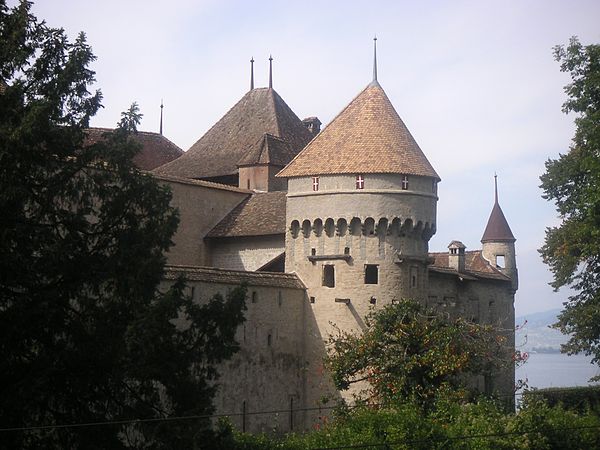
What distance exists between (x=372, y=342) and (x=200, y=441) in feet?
42.3

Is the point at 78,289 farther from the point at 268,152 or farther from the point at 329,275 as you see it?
the point at 268,152

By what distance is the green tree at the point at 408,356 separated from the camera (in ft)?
120

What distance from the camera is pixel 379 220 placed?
4019 centimetres

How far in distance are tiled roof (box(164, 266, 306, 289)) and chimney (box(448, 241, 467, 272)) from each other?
10.9 m

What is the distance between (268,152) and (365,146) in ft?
28.2

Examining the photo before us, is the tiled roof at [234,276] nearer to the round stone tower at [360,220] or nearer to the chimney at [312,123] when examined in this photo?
the round stone tower at [360,220]

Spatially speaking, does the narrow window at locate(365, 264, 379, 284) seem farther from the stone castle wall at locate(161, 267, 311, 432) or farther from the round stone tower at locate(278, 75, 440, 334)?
the stone castle wall at locate(161, 267, 311, 432)

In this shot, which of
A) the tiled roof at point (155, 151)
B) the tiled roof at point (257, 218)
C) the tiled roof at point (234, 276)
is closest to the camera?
the tiled roof at point (234, 276)

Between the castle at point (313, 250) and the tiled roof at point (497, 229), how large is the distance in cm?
1388

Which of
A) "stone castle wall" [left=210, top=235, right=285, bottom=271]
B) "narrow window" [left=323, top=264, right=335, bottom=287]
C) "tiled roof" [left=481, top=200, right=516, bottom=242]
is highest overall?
"tiled roof" [left=481, top=200, right=516, bottom=242]

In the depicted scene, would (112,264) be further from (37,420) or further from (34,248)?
(37,420)

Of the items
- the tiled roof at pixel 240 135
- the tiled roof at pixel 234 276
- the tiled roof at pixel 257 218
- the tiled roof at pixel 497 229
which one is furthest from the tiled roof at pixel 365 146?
the tiled roof at pixel 497 229

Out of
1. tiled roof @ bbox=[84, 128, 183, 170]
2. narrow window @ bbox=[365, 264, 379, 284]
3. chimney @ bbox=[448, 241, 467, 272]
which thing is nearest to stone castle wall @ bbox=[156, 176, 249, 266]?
narrow window @ bbox=[365, 264, 379, 284]

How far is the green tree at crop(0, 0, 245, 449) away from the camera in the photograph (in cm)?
2466
